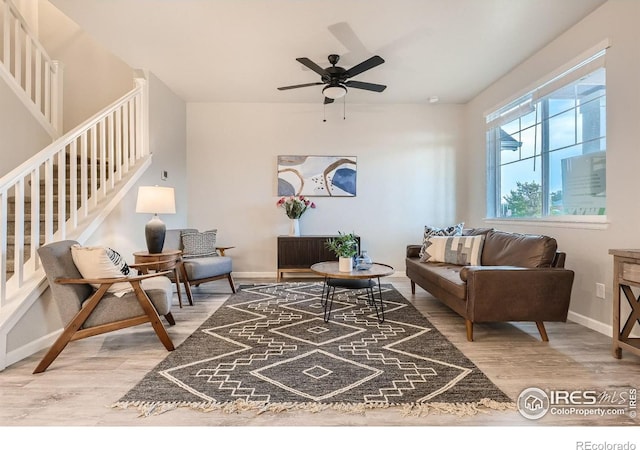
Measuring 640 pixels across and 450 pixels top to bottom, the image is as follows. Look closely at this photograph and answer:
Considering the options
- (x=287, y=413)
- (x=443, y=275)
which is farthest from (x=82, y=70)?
(x=443, y=275)

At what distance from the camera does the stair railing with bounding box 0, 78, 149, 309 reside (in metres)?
2.26

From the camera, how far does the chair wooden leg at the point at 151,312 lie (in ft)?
7.32

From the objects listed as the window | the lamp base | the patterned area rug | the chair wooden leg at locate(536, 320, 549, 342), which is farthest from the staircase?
the window

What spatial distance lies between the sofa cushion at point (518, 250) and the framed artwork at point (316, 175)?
241cm

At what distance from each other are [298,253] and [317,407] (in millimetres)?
3223

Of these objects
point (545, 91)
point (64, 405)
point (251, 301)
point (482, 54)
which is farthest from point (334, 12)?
point (64, 405)

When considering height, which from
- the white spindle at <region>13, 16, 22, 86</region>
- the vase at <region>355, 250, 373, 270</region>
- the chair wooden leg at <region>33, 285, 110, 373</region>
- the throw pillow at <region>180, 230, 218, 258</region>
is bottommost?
the chair wooden leg at <region>33, 285, 110, 373</region>

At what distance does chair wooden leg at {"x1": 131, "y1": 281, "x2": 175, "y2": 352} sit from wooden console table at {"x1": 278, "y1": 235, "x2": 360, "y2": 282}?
2.52 m

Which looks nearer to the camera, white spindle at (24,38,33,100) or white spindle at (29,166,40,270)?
white spindle at (29,166,40,270)

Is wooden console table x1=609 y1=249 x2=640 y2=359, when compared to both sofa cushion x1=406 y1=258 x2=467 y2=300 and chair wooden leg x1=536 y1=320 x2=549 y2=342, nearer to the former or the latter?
chair wooden leg x1=536 y1=320 x2=549 y2=342

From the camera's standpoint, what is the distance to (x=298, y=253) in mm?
4785

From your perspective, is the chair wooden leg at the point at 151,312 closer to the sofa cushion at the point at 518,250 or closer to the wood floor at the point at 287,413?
the wood floor at the point at 287,413

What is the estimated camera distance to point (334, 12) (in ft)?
9.19

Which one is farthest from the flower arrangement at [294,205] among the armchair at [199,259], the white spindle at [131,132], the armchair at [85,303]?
the armchair at [85,303]
